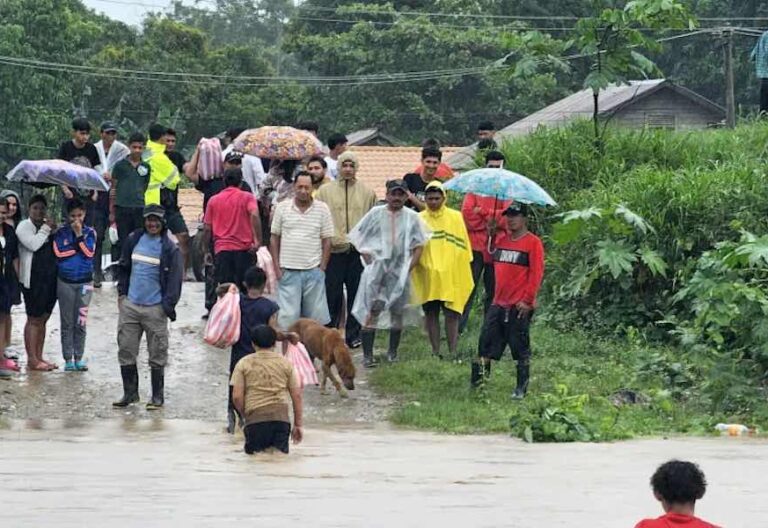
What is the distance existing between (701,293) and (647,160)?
453 centimetres

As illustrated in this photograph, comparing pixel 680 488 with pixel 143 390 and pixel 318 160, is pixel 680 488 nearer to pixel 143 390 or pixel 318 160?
pixel 143 390

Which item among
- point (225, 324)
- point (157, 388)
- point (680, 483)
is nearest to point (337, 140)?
point (157, 388)

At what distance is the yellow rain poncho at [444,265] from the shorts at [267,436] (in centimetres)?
469

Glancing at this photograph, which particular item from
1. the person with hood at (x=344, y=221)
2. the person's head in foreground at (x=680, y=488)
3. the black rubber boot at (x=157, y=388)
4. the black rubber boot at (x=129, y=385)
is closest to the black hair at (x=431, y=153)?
the person with hood at (x=344, y=221)

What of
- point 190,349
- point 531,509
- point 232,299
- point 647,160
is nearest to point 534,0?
point 647,160

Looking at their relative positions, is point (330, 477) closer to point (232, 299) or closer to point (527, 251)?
point (232, 299)

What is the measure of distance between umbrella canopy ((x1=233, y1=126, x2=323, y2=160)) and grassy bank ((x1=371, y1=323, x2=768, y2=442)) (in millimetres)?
2281

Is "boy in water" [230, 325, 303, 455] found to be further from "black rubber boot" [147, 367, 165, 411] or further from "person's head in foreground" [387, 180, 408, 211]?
"person's head in foreground" [387, 180, 408, 211]

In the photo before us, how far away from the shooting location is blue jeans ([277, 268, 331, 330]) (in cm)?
1489

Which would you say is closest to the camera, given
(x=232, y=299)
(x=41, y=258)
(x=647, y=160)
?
(x=232, y=299)

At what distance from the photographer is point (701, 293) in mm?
15125

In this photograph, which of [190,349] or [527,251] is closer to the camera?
[527,251]

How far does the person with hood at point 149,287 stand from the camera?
13844mm

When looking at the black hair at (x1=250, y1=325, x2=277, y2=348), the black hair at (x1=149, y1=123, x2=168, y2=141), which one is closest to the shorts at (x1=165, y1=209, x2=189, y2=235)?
the black hair at (x1=149, y1=123, x2=168, y2=141)
